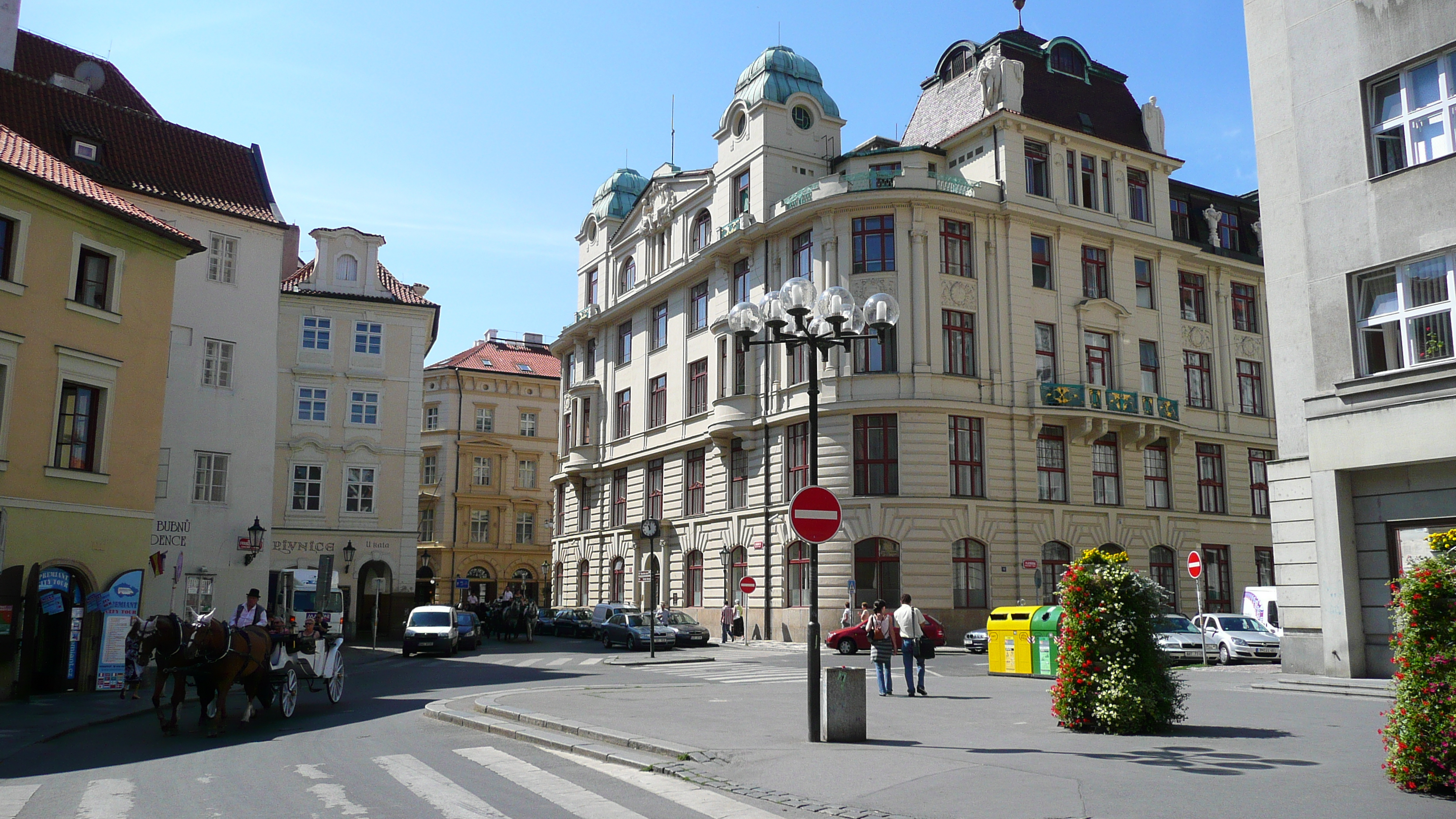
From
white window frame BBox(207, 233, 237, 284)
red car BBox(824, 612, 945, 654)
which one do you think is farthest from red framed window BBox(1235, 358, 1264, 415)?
white window frame BBox(207, 233, 237, 284)

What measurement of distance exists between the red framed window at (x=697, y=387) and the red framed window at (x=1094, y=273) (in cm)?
1576

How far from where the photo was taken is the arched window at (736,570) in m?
42.8

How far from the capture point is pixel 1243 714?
47.4ft

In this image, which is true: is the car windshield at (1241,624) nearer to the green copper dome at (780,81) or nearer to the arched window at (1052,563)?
the arched window at (1052,563)

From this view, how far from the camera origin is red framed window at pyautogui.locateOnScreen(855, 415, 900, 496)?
3806 cm

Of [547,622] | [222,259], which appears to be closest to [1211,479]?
[547,622]

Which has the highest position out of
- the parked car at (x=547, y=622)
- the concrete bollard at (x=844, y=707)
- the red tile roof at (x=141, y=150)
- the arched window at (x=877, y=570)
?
the red tile roof at (x=141, y=150)

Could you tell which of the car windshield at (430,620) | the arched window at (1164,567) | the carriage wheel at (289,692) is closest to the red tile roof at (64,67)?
the car windshield at (430,620)

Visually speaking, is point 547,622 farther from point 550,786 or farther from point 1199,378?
point 550,786

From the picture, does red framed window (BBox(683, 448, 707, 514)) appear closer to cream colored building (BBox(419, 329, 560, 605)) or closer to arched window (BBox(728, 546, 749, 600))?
arched window (BBox(728, 546, 749, 600))

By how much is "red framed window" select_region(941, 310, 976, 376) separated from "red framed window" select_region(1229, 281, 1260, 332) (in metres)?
15.3

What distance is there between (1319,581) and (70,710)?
67.0ft

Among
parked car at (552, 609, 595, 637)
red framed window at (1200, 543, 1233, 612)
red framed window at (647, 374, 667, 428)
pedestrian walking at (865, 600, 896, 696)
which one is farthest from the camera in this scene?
red framed window at (647, 374, 667, 428)

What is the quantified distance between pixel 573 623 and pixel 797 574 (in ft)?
39.9
